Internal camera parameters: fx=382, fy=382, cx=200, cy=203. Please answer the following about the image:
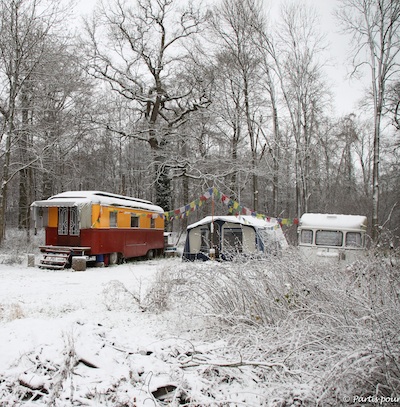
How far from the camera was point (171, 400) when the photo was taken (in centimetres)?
361

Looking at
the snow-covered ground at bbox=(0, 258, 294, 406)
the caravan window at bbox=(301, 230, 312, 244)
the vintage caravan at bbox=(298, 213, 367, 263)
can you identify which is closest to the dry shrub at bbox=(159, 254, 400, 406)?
the snow-covered ground at bbox=(0, 258, 294, 406)

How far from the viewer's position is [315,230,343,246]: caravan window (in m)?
13.7

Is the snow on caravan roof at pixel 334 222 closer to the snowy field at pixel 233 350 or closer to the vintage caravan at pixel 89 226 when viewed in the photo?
the vintage caravan at pixel 89 226

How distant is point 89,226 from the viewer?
13984 millimetres

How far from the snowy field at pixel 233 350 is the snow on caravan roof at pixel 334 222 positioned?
28.6 ft

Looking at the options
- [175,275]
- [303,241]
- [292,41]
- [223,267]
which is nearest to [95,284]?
[175,275]

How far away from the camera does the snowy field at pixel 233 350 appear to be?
3.37 meters

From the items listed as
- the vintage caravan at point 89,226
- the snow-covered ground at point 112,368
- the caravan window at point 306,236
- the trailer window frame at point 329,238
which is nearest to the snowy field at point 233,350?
the snow-covered ground at point 112,368

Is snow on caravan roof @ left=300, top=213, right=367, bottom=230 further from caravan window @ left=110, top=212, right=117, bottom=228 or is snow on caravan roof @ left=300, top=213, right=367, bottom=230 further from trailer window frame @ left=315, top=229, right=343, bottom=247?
caravan window @ left=110, top=212, right=117, bottom=228

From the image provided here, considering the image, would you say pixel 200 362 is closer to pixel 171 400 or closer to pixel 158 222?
pixel 171 400

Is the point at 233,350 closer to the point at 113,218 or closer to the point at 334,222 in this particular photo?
the point at 334,222

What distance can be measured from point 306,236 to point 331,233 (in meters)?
0.89

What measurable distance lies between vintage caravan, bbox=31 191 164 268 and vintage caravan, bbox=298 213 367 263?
715cm

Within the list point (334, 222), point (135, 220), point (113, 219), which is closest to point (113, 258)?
point (113, 219)
